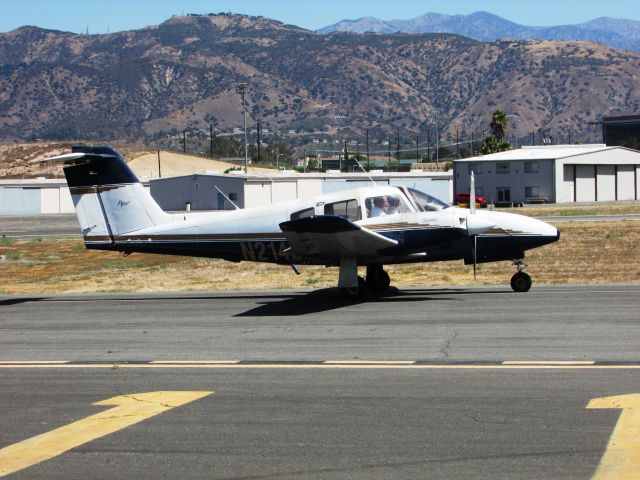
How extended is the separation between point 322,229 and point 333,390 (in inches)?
322

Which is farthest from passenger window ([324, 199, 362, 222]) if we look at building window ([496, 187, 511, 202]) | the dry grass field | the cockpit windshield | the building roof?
building window ([496, 187, 511, 202])

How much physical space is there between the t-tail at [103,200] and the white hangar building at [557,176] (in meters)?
69.9

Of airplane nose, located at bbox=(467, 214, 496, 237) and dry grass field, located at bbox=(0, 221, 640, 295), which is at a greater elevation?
airplane nose, located at bbox=(467, 214, 496, 237)

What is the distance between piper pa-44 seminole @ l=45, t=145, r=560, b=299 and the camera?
62.8 feet

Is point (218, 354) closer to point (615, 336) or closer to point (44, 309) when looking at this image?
point (615, 336)

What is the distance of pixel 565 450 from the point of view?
7.85m

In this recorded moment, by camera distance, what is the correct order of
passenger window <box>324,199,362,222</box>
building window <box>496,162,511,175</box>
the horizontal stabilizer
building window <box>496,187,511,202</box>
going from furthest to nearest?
building window <box>496,162,511,175</box> < building window <box>496,187,511,202</box> < the horizontal stabilizer < passenger window <box>324,199,362,222</box>

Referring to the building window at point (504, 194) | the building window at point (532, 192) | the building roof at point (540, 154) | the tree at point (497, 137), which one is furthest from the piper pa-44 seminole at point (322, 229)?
the tree at point (497, 137)

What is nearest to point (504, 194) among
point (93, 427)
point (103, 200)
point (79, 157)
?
point (103, 200)

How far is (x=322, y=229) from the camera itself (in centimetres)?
1842

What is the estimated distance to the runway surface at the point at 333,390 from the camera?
7820 mm

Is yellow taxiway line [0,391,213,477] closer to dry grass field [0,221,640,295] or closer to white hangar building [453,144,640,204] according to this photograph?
dry grass field [0,221,640,295]

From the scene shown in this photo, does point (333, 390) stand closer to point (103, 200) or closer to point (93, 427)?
point (93, 427)

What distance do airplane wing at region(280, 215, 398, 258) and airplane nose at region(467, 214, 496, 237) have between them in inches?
61.2
